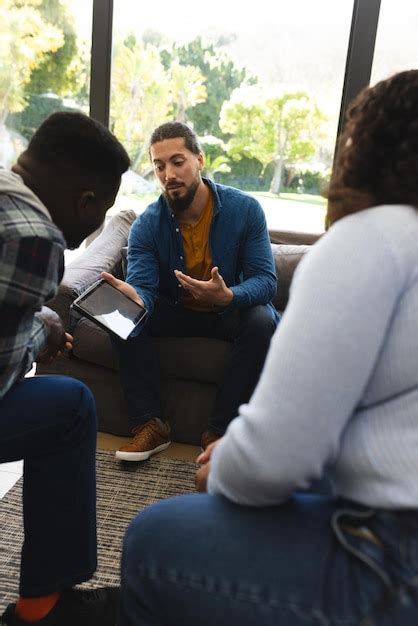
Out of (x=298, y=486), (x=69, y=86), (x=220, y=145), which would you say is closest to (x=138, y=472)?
(x=298, y=486)

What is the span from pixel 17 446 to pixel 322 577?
66cm

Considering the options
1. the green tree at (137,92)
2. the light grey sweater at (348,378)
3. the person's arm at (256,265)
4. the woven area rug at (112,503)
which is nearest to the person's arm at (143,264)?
the person's arm at (256,265)

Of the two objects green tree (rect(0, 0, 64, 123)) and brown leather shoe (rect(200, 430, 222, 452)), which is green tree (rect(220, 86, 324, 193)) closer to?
green tree (rect(0, 0, 64, 123))

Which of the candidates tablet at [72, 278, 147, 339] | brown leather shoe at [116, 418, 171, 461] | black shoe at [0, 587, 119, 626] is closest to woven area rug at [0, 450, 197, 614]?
brown leather shoe at [116, 418, 171, 461]

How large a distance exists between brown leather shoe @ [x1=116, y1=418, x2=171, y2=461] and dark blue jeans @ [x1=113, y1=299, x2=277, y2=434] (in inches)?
1.4

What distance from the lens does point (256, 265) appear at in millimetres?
2305

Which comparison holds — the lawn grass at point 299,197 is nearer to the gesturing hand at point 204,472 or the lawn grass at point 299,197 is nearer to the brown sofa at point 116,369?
the brown sofa at point 116,369

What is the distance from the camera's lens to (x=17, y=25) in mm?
3537

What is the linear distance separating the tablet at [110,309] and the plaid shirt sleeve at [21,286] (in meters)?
0.82

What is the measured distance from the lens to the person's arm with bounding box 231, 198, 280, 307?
7.29 ft

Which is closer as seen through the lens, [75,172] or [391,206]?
[391,206]

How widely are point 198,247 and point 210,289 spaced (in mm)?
347

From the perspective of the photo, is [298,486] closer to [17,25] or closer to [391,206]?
[391,206]

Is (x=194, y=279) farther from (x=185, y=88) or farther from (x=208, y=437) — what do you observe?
(x=185, y=88)
